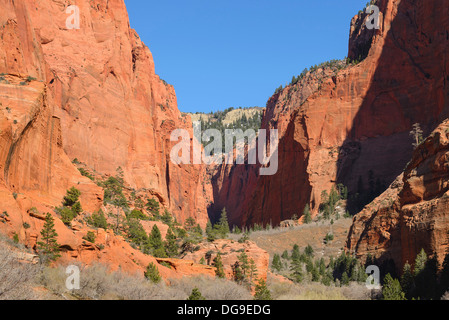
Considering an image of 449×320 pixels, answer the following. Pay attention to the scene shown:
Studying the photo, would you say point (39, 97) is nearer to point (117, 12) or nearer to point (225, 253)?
point (225, 253)

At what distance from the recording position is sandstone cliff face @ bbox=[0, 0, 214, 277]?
3347 centimetres

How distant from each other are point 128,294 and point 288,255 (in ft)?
193

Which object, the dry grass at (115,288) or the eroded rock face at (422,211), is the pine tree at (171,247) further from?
the eroded rock face at (422,211)

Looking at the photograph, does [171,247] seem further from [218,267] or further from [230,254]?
[218,267]

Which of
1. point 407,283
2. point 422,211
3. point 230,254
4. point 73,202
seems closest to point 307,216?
point 422,211

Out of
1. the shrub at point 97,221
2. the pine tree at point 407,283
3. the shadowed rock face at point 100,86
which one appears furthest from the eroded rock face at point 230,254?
the shadowed rock face at point 100,86

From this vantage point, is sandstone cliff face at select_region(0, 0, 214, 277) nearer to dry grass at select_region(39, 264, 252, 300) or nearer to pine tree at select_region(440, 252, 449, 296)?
dry grass at select_region(39, 264, 252, 300)

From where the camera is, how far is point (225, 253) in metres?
47.8

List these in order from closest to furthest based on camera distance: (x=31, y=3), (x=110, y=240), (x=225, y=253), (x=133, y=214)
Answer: (x=110, y=240) < (x=225, y=253) < (x=133, y=214) < (x=31, y=3)

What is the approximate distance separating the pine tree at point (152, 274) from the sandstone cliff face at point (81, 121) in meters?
0.62

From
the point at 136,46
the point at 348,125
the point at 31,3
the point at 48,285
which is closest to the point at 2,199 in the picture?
the point at 48,285

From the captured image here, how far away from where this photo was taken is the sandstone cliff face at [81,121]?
3347 centimetres

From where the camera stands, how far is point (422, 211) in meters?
53.8

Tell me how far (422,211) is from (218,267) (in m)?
20.1
